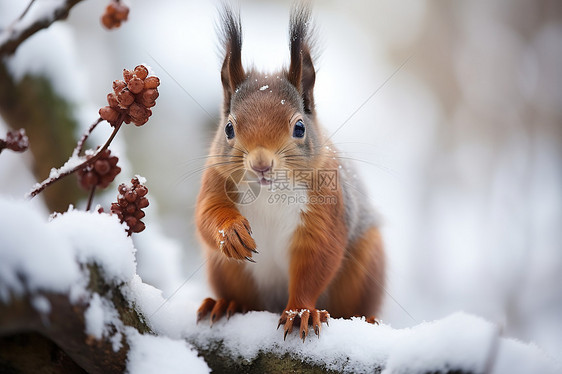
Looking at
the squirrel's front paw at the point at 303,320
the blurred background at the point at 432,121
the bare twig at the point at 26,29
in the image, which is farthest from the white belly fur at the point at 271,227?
the blurred background at the point at 432,121

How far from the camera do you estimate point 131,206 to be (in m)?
1.08

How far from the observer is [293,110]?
151 cm

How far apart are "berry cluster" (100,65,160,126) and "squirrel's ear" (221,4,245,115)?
0.58m

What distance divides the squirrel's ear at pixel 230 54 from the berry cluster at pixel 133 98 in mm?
575

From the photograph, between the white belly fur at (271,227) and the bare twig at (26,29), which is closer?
the bare twig at (26,29)

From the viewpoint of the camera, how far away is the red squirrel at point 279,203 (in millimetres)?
1410

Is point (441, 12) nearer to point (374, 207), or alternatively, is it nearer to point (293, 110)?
point (374, 207)

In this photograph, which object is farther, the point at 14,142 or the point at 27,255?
the point at 14,142

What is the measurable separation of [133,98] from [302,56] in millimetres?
735

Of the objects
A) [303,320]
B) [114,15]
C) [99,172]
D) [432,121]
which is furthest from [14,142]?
[432,121]

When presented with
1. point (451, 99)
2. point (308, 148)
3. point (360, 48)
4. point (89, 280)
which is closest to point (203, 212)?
point (308, 148)

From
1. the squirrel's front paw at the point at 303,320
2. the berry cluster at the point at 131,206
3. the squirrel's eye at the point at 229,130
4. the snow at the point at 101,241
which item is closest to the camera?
the snow at the point at 101,241

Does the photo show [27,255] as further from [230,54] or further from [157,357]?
[230,54]

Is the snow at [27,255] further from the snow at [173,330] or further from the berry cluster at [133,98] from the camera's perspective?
the berry cluster at [133,98]
